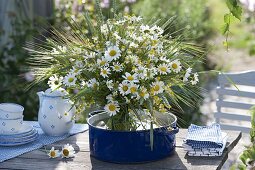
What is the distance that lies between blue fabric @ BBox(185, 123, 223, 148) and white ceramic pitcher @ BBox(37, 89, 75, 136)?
0.52m

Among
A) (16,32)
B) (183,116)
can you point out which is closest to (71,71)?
(183,116)

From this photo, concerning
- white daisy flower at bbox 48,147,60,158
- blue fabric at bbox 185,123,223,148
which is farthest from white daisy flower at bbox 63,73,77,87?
blue fabric at bbox 185,123,223,148

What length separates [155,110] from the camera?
238 centimetres

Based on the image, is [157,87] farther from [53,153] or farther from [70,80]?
[53,153]

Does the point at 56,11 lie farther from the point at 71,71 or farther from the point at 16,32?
the point at 71,71

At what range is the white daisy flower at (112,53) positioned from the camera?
2.21m

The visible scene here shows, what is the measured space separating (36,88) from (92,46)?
6.56 feet

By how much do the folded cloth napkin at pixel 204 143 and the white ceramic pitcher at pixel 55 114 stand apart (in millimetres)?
521

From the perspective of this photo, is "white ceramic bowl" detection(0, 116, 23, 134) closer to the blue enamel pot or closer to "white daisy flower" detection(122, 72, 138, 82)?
the blue enamel pot

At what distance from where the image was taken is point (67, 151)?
7.86 ft

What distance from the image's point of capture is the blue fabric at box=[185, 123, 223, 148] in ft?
7.99

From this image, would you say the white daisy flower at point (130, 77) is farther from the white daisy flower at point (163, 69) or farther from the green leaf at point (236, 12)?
the green leaf at point (236, 12)

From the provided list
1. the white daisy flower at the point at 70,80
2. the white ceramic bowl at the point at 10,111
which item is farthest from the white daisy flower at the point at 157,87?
the white ceramic bowl at the point at 10,111

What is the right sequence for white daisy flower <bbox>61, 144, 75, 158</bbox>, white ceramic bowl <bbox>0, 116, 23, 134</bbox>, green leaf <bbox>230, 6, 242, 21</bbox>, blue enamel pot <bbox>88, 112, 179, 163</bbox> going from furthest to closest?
white ceramic bowl <bbox>0, 116, 23, 134</bbox>, white daisy flower <bbox>61, 144, 75, 158</bbox>, blue enamel pot <bbox>88, 112, 179, 163</bbox>, green leaf <bbox>230, 6, 242, 21</bbox>
